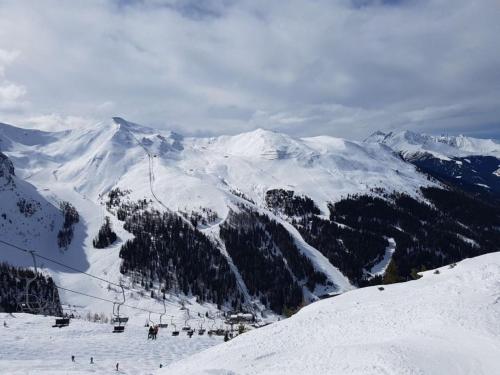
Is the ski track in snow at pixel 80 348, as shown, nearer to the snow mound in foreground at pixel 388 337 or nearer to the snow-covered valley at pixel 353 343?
the snow-covered valley at pixel 353 343

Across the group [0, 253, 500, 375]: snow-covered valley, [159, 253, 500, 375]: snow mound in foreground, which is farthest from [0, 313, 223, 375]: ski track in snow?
[159, 253, 500, 375]: snow mound in foreground

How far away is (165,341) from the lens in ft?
249

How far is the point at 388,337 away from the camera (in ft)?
130

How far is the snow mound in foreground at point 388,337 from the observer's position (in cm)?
3275

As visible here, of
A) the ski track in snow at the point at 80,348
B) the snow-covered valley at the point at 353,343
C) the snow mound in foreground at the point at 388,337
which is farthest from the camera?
the ski track in snow at the point at 80,348

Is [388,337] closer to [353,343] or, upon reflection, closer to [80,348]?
[353,343]

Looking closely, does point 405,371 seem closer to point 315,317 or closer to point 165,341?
point 315,317

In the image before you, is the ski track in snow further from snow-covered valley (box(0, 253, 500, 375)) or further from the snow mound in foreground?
the snow mound in foreground

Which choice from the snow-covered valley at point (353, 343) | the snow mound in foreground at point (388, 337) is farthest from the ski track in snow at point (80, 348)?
the snow mound in foreground at point (388, 337)

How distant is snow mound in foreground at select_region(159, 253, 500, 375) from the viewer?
107 feet

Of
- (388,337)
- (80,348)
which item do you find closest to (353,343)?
(388,337)

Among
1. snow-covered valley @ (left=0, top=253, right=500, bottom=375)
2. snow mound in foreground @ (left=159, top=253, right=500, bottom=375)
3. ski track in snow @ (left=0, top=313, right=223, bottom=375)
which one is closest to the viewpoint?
snow mound in foreground @ (left=159, top=253, right=500, bottom=375)

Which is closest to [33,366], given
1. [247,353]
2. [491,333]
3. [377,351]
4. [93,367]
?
[93,367]

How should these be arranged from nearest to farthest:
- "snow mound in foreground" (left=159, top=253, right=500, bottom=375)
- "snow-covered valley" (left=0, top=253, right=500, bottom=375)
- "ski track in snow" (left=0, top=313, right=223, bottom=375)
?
"snow mound in foreground" (left=159, top=253, right=500, bottom=375) → "snow-covered valley" (left=0, top=253, right=500, bottom=375) → "ski track in snow" (left=0, top=313, right=223, bottom=375)
